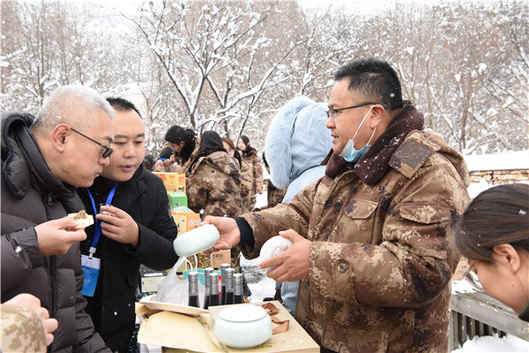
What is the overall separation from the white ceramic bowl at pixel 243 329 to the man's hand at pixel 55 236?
1.93 ft

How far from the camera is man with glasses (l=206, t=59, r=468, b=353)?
1.41 metres

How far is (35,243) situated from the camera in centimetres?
131

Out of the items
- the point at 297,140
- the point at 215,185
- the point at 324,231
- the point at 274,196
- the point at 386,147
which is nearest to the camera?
the point at 386,147

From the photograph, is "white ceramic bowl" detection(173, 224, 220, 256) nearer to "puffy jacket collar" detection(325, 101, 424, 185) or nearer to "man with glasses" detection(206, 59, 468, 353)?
"man with glasses" detection(206, 59, 468, 353)

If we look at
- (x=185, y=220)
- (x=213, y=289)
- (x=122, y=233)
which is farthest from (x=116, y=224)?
(x=185, y=220)

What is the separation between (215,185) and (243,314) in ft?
10.8

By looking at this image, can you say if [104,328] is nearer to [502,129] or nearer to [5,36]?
[5,36]

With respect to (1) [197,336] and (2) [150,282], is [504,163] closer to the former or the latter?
(2) [150,282]

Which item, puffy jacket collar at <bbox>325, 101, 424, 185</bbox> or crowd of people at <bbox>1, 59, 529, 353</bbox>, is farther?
puffy jacket collar at <bbox>325, 101, 424, 185</bbox>

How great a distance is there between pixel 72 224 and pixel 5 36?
53.2 feet

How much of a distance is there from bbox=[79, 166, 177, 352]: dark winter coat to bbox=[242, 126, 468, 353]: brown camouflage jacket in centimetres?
87

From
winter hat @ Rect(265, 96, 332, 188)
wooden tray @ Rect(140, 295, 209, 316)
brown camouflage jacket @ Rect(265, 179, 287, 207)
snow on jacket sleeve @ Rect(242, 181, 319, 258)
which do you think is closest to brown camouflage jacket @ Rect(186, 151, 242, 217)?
winter hat @ Rect(265, 96, 332, 188)

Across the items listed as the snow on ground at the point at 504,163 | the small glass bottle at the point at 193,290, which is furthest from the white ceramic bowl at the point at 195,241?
the snow on ground at the point at 504,163

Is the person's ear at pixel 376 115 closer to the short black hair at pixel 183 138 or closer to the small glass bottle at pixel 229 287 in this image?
the small glass bottle at pixel 229 287
